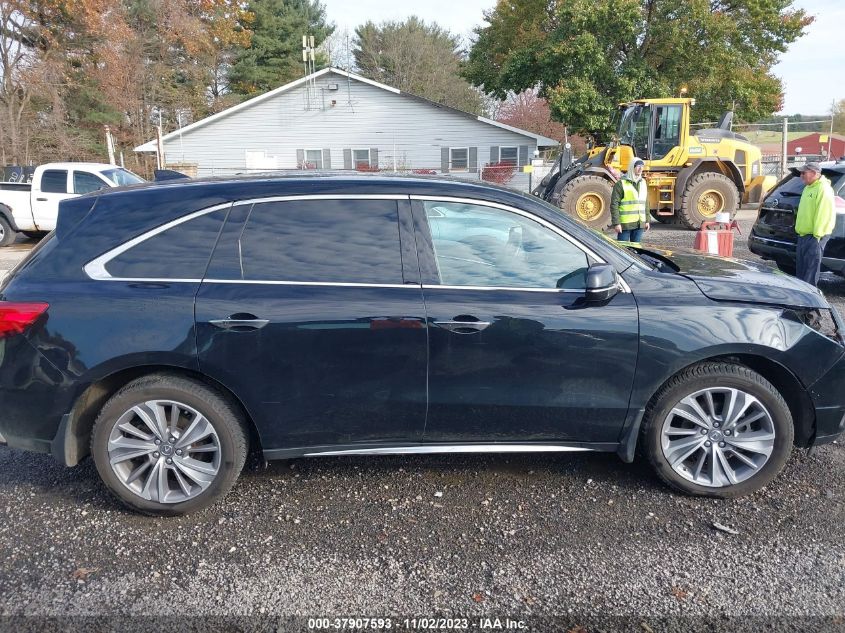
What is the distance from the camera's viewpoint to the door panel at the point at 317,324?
10.6 ft

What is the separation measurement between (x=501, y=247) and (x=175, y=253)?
167cm

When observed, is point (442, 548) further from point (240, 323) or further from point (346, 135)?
point (346, 135)

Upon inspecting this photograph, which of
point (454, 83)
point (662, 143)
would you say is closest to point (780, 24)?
point (662, 143)

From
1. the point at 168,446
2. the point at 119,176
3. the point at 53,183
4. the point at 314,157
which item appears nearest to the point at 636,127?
the point at 119,176

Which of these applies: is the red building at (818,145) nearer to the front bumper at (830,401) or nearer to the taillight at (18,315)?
the front bumper at (830,401)

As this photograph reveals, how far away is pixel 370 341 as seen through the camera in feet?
10.7

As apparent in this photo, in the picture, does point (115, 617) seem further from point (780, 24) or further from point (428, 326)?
point (780, 24)

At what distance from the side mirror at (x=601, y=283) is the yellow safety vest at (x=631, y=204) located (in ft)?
20.1

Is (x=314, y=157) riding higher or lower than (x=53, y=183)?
higher

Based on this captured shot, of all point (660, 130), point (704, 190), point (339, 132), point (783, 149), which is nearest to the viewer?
point (704, 190)

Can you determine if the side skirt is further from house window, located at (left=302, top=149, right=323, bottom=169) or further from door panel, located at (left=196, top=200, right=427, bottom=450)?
house window, located at (left=302, top=149, right=323, bottom=169)

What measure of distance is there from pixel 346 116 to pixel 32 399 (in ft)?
93.2

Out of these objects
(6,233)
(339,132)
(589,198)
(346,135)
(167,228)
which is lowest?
(6,233)

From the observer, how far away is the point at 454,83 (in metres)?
48.0
